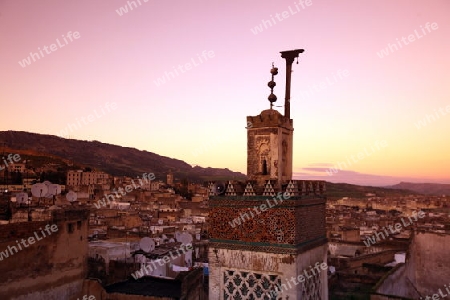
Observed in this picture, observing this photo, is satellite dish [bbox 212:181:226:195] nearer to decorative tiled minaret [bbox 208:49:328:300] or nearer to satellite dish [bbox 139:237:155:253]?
decorative tiled minaret [bbox 208:49:328:300]

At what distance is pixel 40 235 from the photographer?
36.1ft

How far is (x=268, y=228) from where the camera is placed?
457 centimetres

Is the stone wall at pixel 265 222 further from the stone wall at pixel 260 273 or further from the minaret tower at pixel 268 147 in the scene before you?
the minaret tower at pixel 268 147

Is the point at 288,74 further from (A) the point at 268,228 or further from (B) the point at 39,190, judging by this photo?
(B) the point at 39,190

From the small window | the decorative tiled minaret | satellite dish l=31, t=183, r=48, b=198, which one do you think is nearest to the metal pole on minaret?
the decorative tiled minaret

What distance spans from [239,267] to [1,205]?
17.2 m

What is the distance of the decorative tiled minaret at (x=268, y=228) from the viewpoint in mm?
4480

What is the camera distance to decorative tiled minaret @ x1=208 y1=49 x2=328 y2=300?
Answer: 448cm

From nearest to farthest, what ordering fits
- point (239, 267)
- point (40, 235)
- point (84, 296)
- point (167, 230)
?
point (239, 267), point (40, 235), point (84, 296), point (167, 230)

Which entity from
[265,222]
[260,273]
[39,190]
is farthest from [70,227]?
[265,222]

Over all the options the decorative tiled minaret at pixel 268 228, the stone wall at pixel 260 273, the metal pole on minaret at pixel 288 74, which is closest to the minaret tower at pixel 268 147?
the decorative tiled minaret at pixel 268 228

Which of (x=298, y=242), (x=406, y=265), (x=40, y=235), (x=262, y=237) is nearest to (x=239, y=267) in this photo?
(x=262, y=237)

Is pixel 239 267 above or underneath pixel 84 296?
above

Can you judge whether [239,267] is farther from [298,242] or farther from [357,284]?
[357,284]
